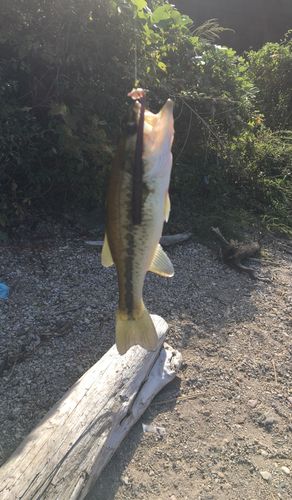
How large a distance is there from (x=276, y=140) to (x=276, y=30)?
649cm

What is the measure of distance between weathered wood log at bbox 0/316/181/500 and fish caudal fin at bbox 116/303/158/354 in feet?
3.98

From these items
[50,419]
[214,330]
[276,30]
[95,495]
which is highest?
[276,30]

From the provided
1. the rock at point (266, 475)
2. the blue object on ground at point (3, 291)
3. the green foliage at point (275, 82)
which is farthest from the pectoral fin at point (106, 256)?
the green foliage at point (275, 82)

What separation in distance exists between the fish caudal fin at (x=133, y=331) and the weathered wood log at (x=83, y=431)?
121cm

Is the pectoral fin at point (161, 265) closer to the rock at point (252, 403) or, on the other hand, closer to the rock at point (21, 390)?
the rock at point (21, 390)

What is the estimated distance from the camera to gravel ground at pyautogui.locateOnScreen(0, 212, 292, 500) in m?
2.64

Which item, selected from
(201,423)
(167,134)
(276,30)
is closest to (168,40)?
(167,134)

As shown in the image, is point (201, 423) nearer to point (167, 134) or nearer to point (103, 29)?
point (167, 134)

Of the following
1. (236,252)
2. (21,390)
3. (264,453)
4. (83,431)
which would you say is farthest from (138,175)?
(236,252)

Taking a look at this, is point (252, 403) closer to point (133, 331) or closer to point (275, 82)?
point (133, 331)

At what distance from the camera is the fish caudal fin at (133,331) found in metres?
Result: 1.41

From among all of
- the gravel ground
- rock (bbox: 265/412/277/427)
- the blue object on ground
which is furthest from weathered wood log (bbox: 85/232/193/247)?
rock (bbox: 265/412/277/427)

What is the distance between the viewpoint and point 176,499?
2434 millimetres

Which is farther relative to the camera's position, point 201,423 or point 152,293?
point 152,293
